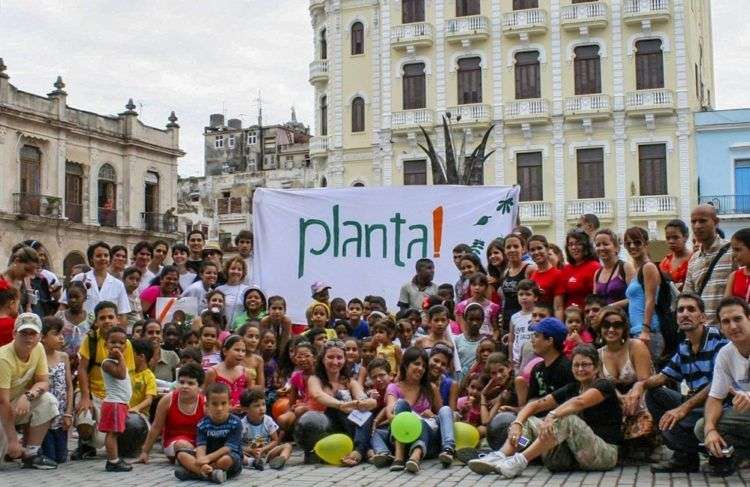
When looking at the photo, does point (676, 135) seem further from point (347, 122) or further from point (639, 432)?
point (639, 432)

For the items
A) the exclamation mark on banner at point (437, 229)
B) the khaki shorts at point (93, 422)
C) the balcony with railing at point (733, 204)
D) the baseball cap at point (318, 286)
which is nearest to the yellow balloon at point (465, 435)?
the khaki shorts at point (93, 422)

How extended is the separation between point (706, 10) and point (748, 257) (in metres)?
35.7

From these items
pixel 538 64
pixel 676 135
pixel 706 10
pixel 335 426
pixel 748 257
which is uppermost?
pixel 706 10

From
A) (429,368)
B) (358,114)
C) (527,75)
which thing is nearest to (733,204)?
(527,75)

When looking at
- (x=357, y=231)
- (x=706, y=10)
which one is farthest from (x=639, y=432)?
(x=706, y=10)

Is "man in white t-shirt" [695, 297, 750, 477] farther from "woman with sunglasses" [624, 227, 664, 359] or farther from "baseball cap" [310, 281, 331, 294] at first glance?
"baseball cap" [310, 281, 331, 294]

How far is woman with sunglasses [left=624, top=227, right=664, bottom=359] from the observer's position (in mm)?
8562

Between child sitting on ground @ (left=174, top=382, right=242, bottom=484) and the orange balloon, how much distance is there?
1.19 m

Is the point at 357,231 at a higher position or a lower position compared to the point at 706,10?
lower

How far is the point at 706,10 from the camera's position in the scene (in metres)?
40.5

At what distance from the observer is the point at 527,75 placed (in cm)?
3453

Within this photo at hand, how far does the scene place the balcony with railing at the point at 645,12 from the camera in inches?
1293

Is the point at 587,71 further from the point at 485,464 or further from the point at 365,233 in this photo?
the point at 485,464

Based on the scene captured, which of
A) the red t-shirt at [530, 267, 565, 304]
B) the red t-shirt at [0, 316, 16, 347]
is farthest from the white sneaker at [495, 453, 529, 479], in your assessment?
the red t-shirt at [0, 316, 16, 347]
